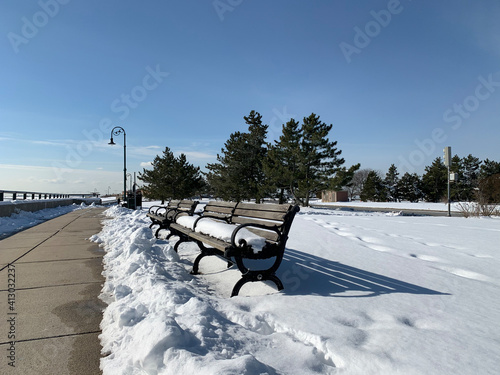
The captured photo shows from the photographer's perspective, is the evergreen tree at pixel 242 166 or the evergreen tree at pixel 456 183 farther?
the evergreen tree at pixel 456 183

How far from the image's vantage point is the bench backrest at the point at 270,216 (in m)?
3.38

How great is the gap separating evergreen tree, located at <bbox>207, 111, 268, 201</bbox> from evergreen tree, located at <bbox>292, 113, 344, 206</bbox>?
530cm

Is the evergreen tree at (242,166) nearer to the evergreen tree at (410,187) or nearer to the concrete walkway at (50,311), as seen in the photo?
the concrete walkway at (50,311)

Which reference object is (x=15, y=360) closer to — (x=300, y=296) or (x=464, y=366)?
(x=300, y=296)

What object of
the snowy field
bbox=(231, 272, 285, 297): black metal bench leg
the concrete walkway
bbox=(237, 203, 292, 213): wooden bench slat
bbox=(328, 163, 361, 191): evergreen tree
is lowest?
the concrete walkway

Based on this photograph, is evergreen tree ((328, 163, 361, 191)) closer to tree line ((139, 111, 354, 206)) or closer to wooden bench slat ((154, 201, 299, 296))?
tree line ((139, 111, 354, 206))

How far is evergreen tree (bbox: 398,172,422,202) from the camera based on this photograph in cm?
5581

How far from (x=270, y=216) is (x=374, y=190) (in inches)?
2285

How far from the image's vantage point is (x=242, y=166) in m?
33.3

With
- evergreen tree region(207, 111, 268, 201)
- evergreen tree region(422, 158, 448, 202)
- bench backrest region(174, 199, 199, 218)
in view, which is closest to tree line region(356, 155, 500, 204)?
evergreen tree region(422, 158, 448, 202)

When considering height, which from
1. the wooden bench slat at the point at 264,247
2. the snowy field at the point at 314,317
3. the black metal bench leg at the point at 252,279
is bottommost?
the snowy field at the point at 314,317

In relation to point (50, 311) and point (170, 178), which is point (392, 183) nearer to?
point (170, 178)

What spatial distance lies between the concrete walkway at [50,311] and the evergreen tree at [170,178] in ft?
110

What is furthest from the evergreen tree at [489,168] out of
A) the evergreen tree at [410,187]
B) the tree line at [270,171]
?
the evergreen tree at [410,187]
